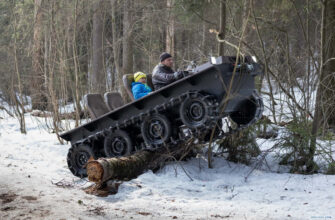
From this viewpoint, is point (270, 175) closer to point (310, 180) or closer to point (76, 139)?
point (310, 180)

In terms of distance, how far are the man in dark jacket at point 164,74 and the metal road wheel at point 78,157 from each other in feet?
6.45

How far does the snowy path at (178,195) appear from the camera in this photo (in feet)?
16.3

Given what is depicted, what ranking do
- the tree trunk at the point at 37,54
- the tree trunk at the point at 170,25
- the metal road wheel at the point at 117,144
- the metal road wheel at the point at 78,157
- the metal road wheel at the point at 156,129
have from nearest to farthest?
1. the metal road wheel at the point at 156,129
2. the metal road wheel at the point at 117,144
3. the metal road wheel at the point at 78,157
4. the tree trunk at the point at 37,54
5. the tree trunk at the point at 170,25

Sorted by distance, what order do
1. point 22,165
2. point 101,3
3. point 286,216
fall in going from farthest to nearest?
point 101,3 → point 22,165 → point 286,216

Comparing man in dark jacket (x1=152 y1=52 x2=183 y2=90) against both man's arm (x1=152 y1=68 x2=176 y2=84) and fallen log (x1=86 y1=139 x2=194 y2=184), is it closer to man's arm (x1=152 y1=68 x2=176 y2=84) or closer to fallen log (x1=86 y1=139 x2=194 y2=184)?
man's arm (x1=152 y1=68 x2=176 y2=84)

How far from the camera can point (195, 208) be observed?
5391 mm

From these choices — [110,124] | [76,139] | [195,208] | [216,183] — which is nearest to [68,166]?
[76,139]

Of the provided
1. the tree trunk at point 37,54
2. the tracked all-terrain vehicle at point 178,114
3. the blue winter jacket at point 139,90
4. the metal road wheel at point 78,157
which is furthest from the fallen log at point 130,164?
the tree trunk at point 37,54

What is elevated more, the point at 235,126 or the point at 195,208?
the point at 235,126

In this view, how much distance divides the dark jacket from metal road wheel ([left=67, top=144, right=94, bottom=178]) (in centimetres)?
197

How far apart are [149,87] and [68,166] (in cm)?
225

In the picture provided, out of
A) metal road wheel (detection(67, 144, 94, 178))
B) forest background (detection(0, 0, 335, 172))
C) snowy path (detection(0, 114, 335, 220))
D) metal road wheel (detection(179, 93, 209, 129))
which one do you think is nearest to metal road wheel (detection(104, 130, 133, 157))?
metal road wheel (detection(67, 144, 94, 178))

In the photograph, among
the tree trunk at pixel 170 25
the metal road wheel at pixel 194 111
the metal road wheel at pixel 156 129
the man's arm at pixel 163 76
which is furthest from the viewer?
the tree trunk at pixel 170 25

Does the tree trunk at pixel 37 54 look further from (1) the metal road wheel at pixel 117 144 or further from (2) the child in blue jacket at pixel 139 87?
(2) the child in blue jacket at pixel 139 87
